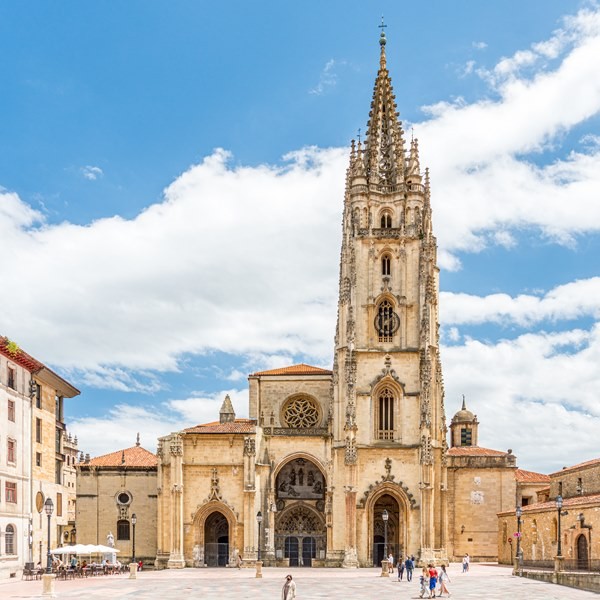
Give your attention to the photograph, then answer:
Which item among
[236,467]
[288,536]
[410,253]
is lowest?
[288,536]

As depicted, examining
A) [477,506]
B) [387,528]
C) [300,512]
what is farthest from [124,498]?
[477,506]

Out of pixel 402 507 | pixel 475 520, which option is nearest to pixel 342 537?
pixel 402 507

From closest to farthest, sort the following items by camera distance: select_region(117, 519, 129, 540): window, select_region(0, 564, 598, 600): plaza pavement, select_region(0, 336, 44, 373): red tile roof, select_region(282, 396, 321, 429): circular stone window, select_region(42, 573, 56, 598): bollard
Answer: select_region(42, 573, 56, 598): bollard
select_region(0, 564, 598, 600): plaza pavement
select_region(0, 336, 44, 373): red tile roof
select_region(117, 519, 129, 540): window
select_region(282, 396, 321, 429): circular stone window

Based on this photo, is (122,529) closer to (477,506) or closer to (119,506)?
(119,506)

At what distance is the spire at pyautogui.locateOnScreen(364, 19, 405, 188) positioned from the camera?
6738 cm

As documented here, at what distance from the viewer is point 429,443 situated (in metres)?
60.1

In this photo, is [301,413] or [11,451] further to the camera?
[301,413]

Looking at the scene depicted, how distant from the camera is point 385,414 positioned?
204ft

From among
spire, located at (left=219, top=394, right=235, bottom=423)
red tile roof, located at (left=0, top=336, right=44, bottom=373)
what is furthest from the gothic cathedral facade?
red tile roof, located at (left=0, top=336, right=44, bottom=373)

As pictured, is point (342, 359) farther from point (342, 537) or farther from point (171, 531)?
point (171, 531)

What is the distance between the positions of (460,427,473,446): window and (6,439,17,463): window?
175 ft

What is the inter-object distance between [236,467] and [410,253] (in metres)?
18.5

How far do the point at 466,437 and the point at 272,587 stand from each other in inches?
2076

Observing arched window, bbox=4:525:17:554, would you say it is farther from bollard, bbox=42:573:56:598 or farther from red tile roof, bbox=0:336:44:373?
bollard, bbox=42:573:56:598
